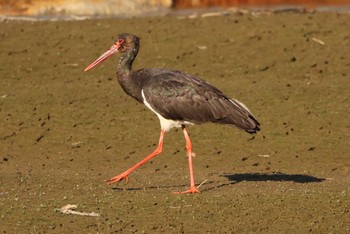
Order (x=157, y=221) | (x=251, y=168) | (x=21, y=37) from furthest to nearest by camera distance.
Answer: (x=21, y=37) < (x=251, y=168) < (x=157, y=221)

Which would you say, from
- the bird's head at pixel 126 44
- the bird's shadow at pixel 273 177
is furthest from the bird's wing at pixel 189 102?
the bird's shadow at pixel 273 177

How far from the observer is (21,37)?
2136 centimetres

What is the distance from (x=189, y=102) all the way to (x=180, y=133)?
3.35 metres

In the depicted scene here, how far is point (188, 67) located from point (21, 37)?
3339 millimetres

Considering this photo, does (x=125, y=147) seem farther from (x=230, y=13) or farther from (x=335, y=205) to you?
(x=230, y=13)

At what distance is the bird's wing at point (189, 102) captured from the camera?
13.3m

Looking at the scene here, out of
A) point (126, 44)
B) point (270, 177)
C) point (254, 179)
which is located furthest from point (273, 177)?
point (126, 44)

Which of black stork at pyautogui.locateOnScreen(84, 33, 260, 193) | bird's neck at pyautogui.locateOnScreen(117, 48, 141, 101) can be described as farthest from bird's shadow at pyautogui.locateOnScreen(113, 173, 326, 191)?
bird's neck at pyautogui.locateOnScreen(117, 48, 141, 101)

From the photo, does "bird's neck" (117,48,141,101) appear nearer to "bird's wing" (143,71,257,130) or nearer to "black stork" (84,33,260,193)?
"black stork" (84,33,260,193)

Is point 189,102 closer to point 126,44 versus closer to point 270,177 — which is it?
point 126,44

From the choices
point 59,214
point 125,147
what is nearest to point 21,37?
point 125,147

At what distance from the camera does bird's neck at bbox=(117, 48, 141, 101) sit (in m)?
13.6

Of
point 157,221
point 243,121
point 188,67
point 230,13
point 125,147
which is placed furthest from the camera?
point 230,13

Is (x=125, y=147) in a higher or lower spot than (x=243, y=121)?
lower
